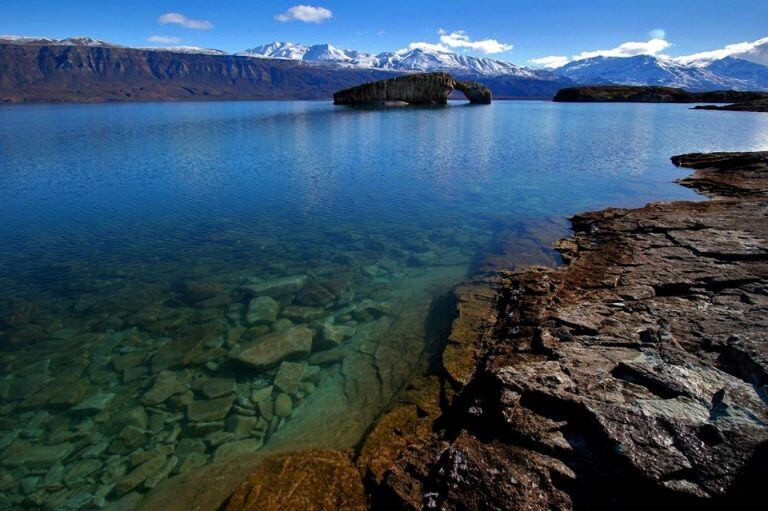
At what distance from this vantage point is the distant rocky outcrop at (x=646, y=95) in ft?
539

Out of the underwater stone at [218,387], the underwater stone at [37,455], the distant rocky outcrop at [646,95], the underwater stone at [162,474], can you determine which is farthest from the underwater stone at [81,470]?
the distant rocky outcrop at [646,95]

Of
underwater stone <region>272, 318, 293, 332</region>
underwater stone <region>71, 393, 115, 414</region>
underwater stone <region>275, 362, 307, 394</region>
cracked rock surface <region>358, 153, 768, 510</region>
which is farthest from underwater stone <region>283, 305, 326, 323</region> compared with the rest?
underwater stone <region>71, 393, 115, 414</region>

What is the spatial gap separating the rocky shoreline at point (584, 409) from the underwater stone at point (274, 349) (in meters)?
3.91

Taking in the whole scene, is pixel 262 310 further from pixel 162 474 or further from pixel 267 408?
pixel 162 474

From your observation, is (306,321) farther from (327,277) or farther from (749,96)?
(749,96)

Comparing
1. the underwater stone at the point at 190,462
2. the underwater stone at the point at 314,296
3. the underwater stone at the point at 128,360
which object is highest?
the underwater stone at the point at 314,296

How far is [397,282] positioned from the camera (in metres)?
17.0

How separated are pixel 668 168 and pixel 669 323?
3531 centimetres

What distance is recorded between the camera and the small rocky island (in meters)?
142

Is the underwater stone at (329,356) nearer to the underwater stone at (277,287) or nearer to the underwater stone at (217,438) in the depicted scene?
the underwater stone at (217,438)

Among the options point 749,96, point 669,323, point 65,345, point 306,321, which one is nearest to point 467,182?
point 306,321

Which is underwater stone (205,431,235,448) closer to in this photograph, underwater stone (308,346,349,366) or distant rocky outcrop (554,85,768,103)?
underwater stone (308,346,349,366)

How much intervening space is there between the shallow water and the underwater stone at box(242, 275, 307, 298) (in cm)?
8

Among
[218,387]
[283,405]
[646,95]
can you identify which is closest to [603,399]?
[283,405]
